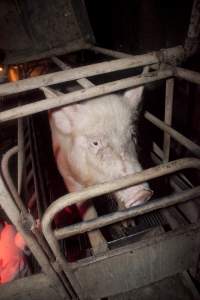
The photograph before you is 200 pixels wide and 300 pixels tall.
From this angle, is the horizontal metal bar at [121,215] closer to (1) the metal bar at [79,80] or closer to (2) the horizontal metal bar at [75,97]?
(2) the horizontal metal bar at [75,97]

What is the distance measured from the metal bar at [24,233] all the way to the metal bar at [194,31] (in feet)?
5.08

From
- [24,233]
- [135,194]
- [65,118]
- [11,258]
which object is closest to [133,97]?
[65,118]

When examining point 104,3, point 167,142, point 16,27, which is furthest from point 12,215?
point 104,3

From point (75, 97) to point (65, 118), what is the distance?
2.85ft

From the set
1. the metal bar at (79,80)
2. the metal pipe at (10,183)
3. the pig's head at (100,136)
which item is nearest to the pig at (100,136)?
the pig's head at (100,136)

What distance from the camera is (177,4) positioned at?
4.43m

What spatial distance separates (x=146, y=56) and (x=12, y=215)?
1375mm

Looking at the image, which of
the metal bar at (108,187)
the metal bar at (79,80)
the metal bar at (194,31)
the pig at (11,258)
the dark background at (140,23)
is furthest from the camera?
the dark background at (140,23)

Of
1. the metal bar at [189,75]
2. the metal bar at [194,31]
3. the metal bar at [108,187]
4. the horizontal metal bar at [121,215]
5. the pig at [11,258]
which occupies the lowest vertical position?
the pig at [11,258]

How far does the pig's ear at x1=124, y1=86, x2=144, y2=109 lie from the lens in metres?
2.63

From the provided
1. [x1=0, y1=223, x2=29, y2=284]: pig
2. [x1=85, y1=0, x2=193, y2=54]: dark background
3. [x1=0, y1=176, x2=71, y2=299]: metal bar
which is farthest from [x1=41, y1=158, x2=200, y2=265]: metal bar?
[x1=85, y1=0, x2=193, y2=54]: dark background

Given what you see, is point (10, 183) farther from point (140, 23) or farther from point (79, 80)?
point (140, 23)

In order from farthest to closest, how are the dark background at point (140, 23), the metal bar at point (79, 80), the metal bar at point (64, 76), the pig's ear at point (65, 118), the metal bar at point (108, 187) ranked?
1. the dark background at point (140, 23)
2. the pig's ear at point (65, 118)
3. the metal bar at point (79, 80)
4. the metal bar at point (64, 76)
5. the metal bar at point (108, 187)

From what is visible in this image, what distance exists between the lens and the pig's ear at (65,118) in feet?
8.18
